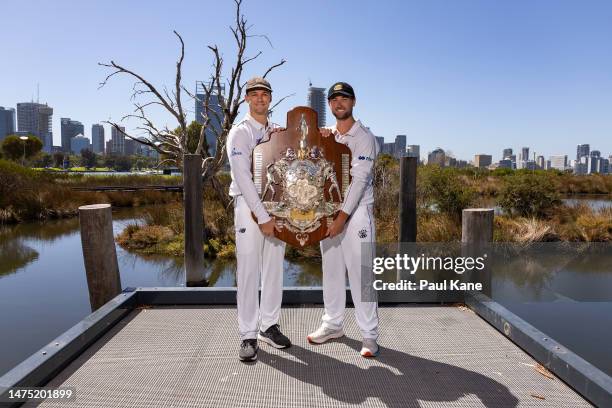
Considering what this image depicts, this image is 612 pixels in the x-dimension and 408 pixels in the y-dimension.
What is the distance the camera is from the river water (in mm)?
4765

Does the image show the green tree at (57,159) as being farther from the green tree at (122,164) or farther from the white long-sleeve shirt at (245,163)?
the white long-sleeve shirt at (245,163)

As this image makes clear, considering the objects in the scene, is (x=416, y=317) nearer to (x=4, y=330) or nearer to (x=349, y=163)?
(x=349, y=163)

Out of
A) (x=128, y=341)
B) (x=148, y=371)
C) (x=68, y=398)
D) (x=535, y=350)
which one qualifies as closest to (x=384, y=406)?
(x=535, y=350)

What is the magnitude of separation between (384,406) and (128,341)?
1749 mm

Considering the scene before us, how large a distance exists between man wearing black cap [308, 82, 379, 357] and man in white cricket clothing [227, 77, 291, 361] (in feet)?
1.17

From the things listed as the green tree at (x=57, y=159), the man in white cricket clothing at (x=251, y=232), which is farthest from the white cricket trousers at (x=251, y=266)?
the green tree at (x=57, y=159)

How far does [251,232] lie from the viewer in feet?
9.20

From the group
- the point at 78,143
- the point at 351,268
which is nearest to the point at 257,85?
the point at 351,268

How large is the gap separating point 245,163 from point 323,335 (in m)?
1.23

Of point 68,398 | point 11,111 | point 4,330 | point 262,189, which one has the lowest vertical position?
point 4,330

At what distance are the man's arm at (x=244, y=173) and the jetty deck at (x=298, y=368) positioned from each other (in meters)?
0.90

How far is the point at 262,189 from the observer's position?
2738 mm

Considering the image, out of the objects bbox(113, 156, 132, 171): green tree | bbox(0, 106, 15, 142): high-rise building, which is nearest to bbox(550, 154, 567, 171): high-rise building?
bbox(113, 156, 132, 171): green tree

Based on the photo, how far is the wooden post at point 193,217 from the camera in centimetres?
514
